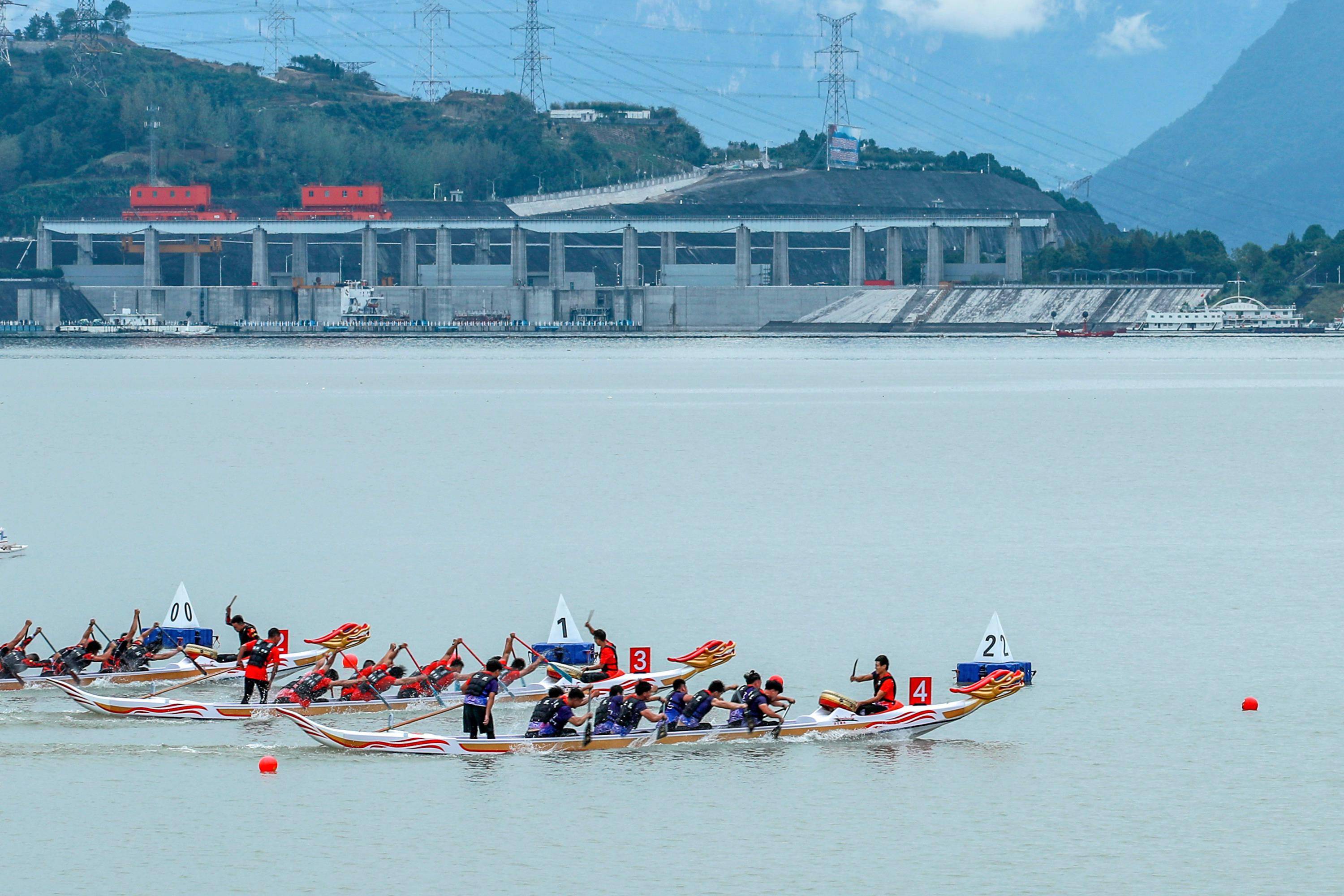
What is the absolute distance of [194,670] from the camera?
4359cm

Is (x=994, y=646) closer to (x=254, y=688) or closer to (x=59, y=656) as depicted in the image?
(x=254, y=688)

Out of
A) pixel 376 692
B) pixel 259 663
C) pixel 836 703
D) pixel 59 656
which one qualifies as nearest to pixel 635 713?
pixel 836 703

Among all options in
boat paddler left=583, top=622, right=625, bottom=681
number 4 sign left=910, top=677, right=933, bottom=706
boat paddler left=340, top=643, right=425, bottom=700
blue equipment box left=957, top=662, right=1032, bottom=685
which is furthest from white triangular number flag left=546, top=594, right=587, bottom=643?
blue equipment box left=957, top=662, right=1032, bottom=685

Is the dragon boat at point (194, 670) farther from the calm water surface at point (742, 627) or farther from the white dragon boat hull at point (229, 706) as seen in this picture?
the white dragon boat hull at point (229, 706)

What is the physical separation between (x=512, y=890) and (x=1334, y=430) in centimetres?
9884

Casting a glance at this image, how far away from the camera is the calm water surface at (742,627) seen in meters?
31.2

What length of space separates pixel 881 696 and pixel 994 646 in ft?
14.1

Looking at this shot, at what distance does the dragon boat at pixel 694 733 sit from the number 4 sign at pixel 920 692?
0.41 m

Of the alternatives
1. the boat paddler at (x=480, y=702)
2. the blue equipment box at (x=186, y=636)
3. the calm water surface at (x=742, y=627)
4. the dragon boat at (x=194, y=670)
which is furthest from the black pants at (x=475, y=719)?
the blue equipment box at (x=186, y=636)

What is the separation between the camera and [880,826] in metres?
32.5

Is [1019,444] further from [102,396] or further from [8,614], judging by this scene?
[102,396]

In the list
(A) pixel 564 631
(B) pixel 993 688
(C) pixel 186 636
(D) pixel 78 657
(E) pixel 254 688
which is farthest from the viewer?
(C) pixel 186 636

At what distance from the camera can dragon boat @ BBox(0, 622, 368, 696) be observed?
42094 millimetres

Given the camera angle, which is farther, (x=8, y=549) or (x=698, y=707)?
(x=8, y=549)
